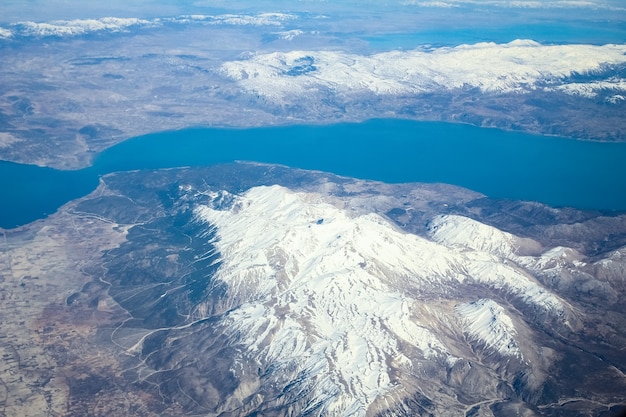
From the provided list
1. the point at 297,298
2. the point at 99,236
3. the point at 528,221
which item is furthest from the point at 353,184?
the point at 297,298

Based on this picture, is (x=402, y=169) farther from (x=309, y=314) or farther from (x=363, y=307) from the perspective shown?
(x=309, y=314)

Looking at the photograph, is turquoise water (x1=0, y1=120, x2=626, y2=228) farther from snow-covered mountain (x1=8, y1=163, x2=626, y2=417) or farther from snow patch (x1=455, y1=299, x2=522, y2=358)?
snow patch (x1=455, y1=299, x2=522, y2=358)

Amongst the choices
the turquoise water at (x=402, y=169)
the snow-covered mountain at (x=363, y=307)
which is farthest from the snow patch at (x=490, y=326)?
the turquoise water at (x=402, y=169)

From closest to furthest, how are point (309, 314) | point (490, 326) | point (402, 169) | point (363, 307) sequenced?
1. point (490, 326)
2. point (363, 307)
3. point (309, 314)
4. point (402, 169)

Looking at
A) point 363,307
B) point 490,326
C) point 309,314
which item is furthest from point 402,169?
point 309,314

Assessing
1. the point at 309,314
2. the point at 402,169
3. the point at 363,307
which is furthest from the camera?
the point at 402,169

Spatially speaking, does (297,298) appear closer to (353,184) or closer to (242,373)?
(242,373)

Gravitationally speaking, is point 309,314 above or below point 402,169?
above

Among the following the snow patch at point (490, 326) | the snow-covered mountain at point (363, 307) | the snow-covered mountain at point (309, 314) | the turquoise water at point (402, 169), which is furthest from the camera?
the turquoise water at point (402, 169)

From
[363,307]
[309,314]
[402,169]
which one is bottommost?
[402,169]

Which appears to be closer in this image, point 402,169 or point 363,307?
point 363,307

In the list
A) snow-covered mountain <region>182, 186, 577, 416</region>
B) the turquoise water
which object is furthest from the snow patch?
the turquoise water

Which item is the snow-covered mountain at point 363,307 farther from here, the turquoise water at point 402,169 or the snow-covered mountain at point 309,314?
the turquoise water at point 402,169
